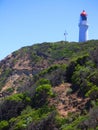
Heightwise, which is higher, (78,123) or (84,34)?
(84,34)

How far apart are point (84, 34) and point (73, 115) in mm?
50186

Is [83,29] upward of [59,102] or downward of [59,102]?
upward

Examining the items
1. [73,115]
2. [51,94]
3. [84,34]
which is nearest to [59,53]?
[84,34]

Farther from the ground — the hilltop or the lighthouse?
the lighthouse

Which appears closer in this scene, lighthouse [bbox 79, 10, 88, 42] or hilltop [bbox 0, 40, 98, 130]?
hilltop [bbox 0, 40, 98, 130]

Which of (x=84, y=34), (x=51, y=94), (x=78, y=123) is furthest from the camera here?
(x=84, y=34)

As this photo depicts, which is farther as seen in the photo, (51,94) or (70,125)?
(51,94)

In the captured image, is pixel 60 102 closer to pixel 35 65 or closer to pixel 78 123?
pixel 78 123

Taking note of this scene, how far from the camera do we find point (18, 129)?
33156mm

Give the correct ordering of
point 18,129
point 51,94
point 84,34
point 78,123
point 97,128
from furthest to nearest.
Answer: point 84,34, point 51,94, point 18,129, point 78,123, point 97,128

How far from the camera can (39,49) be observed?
7112 cm

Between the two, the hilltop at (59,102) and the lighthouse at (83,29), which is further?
the lighthouse at (83,29)

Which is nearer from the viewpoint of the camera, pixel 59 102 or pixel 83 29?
pixel 59 102

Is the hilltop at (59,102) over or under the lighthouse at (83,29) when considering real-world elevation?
under
